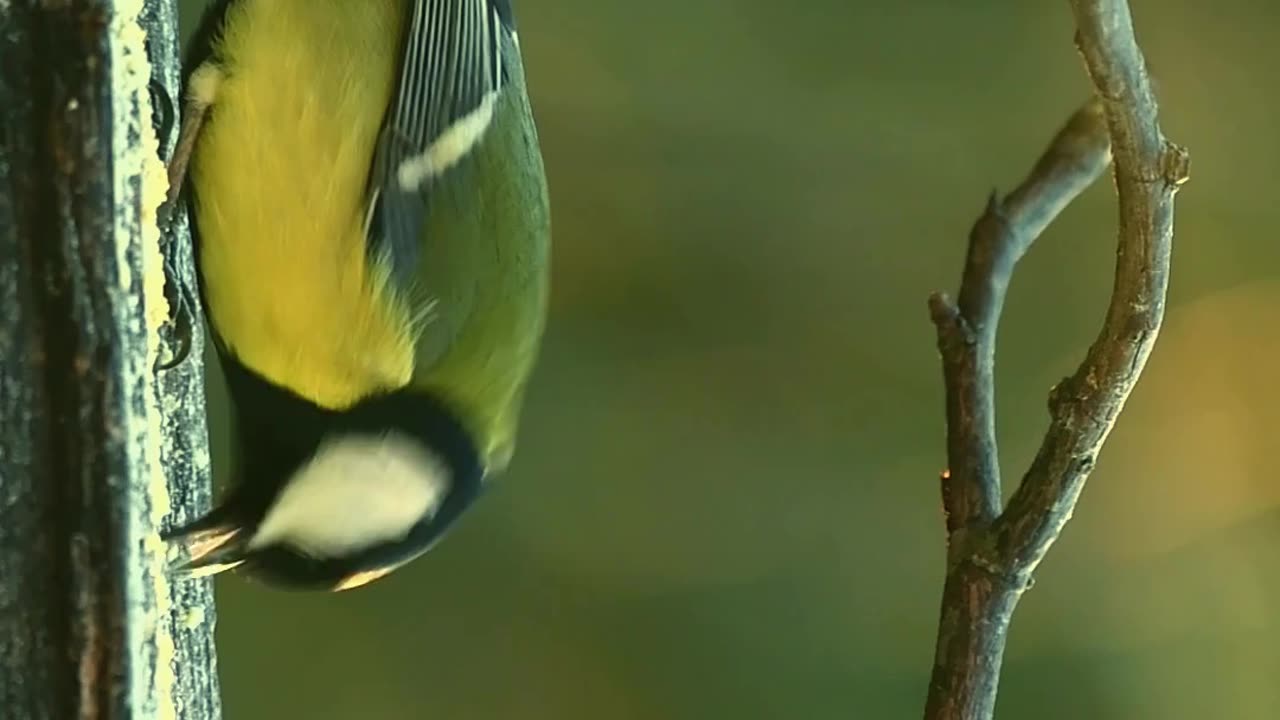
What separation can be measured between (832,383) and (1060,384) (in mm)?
686

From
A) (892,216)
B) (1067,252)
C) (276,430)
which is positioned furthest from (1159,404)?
(276,430)

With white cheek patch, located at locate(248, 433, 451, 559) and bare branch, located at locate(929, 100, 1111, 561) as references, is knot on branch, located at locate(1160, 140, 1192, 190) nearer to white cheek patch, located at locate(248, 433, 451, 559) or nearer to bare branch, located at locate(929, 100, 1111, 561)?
bare branch, located at locate(929, 100, 1111, 561)

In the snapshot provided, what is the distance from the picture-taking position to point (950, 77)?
147 centimetres

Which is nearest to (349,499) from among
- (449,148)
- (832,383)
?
(449,148)

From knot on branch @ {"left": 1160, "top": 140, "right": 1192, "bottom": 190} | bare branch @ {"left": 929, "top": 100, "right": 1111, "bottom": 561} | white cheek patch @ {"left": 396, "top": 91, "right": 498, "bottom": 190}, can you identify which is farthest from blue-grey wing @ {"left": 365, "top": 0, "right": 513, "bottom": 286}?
knot on branch @ {"left": 1160, "top": 140, "right": 1192, "bottom": 190}

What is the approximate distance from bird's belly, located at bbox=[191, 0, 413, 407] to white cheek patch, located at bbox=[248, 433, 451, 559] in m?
0.05

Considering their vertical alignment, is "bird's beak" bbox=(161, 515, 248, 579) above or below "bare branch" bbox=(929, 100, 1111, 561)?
below

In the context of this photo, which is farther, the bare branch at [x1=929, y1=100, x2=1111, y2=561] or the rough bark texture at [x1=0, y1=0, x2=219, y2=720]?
the bare branch at [x1=929, y1=100, x2=1111, y2=561]

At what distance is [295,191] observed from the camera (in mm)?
792

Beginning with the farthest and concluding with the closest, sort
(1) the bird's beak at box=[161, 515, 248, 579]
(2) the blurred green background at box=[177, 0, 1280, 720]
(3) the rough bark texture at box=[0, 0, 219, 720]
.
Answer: (2) the blurred green background at box=[177, 0, 1280, 720]
(1) the bird's beak at box=[161, 515, 248, 579]
(3) the rough bark texture at box=[0, 0, 219, 720]

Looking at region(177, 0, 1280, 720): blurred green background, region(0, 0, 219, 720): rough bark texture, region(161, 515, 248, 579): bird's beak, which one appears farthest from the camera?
region(177, 0, 1280, 720): blurred green background

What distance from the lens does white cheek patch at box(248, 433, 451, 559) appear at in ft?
2.67

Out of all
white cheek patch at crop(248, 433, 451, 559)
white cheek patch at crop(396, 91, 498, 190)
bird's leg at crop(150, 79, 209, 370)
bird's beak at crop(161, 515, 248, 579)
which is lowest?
bird's beak at crop(161, 515, 248, 579)

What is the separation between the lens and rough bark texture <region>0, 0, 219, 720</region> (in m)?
0.56
